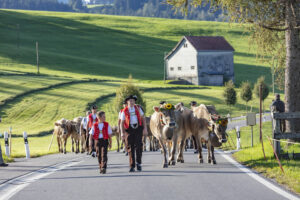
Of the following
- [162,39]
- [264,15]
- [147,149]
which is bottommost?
[147,149]

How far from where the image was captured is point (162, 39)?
514 feet

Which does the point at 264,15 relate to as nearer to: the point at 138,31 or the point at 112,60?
the point at 112,60

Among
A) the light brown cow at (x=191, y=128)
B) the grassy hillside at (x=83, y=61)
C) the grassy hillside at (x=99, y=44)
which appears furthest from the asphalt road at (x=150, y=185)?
the grassy hillside at (x=99, y=44)

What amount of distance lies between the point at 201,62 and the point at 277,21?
90.3 meters

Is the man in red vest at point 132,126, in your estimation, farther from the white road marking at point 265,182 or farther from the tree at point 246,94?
the tree at point 246,94

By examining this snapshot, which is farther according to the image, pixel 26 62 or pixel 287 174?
pixel 26 62

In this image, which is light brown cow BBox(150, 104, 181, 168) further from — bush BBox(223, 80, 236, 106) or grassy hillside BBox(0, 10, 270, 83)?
grassy hillside BBox(0, 10, 270, 83)

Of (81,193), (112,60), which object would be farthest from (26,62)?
(81,193)

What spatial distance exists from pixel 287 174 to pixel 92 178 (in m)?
4.11

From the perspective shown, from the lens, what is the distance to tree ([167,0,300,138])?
17531mm

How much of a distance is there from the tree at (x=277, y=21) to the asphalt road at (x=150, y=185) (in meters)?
4.07

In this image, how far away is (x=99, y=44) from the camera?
146500mm

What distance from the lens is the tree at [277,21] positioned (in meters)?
17.5

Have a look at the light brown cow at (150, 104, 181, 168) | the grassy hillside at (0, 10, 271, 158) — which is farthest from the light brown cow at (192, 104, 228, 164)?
the grassy hillside at (0, 10, 271, 158)
